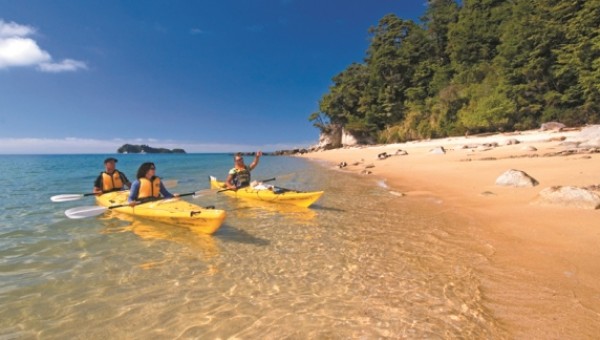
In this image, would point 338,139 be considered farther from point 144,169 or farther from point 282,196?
point 144,169

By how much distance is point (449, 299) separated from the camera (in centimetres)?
404

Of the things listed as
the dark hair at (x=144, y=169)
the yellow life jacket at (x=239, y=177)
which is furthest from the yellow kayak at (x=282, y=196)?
the dark hair at (x=144, y=169)

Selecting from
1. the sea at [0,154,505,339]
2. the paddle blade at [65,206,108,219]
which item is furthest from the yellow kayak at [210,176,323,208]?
the paddle blade at [65,206,108,219]

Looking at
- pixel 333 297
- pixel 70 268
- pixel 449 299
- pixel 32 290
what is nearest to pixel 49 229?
pixel 70 268

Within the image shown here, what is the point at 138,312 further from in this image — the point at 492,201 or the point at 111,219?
the point at 492,201

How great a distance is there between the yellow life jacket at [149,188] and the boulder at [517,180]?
11.4 m

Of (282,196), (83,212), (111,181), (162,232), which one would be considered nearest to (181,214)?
(162,232)

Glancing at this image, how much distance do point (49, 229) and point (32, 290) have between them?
448cm

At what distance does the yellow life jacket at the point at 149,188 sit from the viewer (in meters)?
8.58

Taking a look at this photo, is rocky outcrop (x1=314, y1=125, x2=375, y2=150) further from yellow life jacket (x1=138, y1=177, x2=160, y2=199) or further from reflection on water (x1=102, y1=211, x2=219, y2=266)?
reflection on water (x1=102, y1=211, x2=219, y2=266)

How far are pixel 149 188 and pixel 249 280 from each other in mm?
5301

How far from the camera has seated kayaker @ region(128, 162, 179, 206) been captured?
8.45 metres

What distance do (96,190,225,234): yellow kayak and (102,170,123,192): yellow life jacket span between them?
2.29m

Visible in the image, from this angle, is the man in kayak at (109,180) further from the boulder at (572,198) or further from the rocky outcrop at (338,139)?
the rocky outcrop at (338,139)
